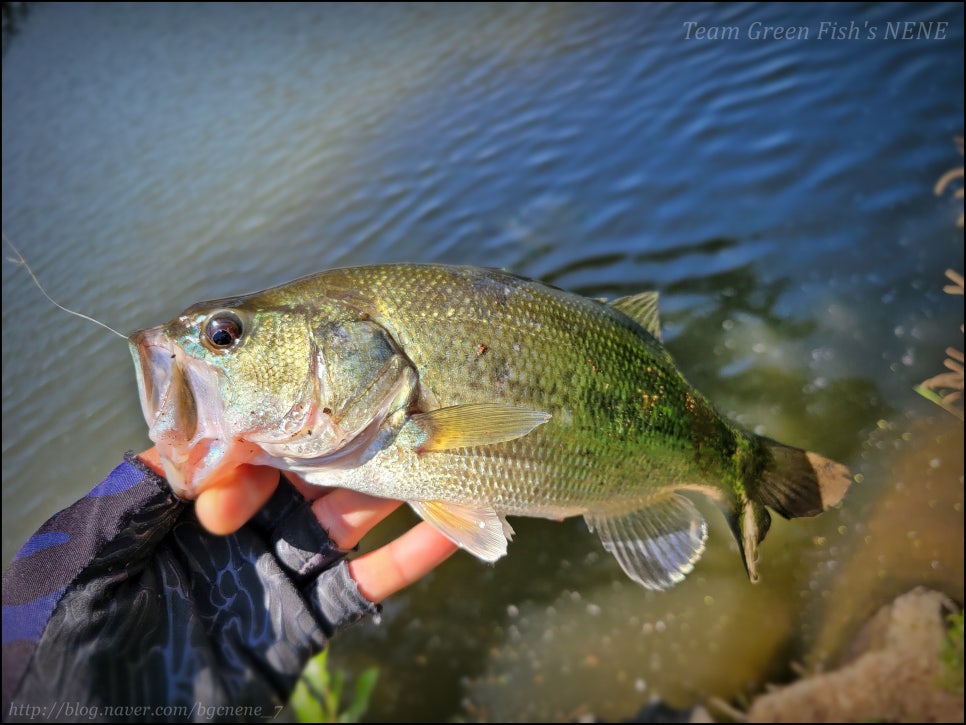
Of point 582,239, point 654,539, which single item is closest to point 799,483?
point 654,539

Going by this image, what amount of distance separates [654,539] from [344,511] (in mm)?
1284

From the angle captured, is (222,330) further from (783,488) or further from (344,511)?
(783,488)

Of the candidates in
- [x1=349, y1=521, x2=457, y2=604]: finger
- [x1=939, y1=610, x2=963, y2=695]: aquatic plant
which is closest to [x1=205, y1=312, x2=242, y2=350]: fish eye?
[x1=349, y1=521, x2=457, y2=604]: finger

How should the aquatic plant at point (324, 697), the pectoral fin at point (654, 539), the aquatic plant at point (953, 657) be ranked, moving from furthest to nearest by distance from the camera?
1. the aquatic plant at point (324, 697)
2. the aquatic plant at point (953, 657)
3. the pectoral fin at point (654, 539)

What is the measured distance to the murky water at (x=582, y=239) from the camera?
419 centimetres

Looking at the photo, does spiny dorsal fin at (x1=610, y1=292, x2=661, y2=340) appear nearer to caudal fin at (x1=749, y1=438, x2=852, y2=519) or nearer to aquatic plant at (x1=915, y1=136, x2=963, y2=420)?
caudal fin at (x1=749, y1=438, x2=852, y2=519)

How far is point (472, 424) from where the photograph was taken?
2.17 metres

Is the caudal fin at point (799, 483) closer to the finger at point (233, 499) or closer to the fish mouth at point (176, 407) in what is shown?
the finger at point (233, 499)

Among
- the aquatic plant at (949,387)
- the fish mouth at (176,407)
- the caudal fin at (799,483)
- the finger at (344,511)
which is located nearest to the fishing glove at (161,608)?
the finger at (344,511)

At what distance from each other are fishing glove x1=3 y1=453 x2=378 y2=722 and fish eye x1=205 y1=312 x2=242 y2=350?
602mm

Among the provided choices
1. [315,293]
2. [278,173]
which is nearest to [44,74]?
[278,173]

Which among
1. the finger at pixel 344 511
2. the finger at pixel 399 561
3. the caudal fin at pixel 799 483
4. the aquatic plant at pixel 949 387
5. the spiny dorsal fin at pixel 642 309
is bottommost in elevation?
the aquatic plant at pixel 949 387

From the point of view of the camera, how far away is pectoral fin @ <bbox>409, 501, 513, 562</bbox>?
2.33 meters

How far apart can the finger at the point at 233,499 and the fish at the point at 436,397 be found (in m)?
0.06
